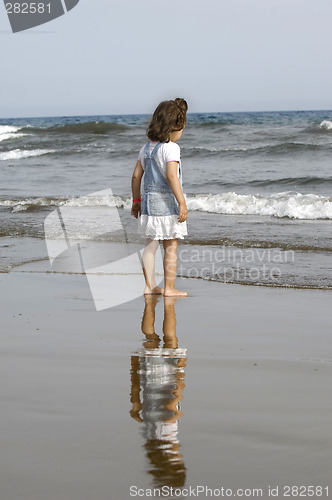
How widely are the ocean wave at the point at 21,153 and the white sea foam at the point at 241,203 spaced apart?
36.6ft

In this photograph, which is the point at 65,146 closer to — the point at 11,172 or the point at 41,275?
the point at 11,172

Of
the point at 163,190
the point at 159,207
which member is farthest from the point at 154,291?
the point at 163,190

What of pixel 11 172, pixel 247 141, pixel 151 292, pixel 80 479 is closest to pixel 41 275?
pixel 151 292

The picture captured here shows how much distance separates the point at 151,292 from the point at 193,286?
43 cm

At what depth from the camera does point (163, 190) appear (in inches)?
197

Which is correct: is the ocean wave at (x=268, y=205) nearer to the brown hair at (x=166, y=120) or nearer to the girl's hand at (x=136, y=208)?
the girl's hand at (x=136, y=208)

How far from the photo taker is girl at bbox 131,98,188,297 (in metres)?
4.86

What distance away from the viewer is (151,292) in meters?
5.11

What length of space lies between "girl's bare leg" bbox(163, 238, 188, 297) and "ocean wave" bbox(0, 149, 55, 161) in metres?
18.0

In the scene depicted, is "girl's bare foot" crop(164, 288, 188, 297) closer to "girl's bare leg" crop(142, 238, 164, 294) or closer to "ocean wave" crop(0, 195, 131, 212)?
"girl's bare leg" crop(142, 238, 164, 294)

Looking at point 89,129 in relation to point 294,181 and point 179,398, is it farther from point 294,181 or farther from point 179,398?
point 179,398

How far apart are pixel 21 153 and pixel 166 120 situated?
19658 millimetres

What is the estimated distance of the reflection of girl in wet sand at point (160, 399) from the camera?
7.22ft

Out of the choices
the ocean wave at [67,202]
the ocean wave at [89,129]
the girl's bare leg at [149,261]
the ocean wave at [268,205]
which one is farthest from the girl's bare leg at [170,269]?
the ocean wave at [89,129]
